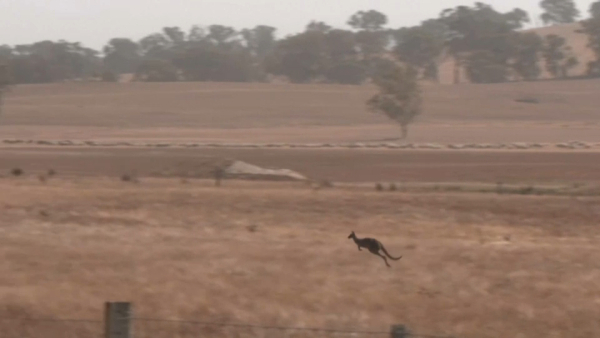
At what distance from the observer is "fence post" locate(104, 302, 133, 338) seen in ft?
25.2

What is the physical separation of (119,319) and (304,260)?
31.4 ft

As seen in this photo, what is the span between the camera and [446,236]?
21.3 meters

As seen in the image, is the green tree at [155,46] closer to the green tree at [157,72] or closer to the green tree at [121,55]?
the green tree at [121,55]

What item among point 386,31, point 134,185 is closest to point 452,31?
point 386,31

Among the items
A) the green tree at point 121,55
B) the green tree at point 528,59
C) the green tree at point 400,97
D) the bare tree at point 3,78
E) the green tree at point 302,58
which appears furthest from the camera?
the green tree at point 121,55

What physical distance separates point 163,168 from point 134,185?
349 inches

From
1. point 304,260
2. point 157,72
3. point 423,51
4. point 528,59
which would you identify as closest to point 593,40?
point 528,59

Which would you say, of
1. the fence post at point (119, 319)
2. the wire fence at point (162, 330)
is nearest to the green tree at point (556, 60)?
the wire fence at point (162, 330)

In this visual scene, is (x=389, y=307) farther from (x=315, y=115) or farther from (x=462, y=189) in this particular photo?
(x=315, y=115)

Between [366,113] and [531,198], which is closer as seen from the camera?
[531,198]

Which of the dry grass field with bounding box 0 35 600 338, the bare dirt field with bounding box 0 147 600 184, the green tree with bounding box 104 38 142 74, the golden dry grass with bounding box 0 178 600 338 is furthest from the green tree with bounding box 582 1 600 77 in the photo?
the golden dry grass with bounding box 0 178 600 338

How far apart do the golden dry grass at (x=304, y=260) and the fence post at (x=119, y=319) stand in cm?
398

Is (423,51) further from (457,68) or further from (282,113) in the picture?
(282,113)

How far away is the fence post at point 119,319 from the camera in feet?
25.2
